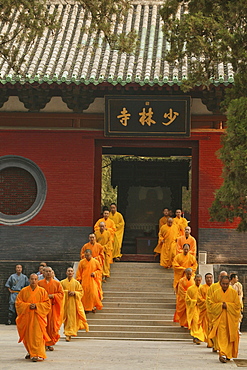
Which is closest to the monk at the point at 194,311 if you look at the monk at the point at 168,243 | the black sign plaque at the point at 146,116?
the monk at the point at 168,243

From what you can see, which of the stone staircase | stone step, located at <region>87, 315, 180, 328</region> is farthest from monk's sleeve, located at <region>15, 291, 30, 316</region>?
stone step, located at <region>87, 315, 180, 328</region>

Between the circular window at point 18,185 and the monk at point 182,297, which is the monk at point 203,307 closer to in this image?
the monk at point 182,297

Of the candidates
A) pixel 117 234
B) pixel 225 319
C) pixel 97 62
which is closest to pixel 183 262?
pixel 117 234

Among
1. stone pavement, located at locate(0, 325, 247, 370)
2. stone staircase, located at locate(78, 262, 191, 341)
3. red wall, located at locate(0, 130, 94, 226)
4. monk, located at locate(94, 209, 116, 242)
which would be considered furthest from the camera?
red wall, located at locate(0, 130, 94, 226)

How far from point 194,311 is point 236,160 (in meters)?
5.98

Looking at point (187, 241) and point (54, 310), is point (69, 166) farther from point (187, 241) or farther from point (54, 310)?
point (54, 310)

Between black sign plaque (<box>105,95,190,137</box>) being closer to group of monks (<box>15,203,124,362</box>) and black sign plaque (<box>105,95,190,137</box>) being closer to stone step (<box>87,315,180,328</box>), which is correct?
group of monks (<box>15,203,124,362</box>)

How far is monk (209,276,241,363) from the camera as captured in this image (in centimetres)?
1322

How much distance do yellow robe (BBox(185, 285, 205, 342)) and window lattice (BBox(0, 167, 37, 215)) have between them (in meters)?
5.38

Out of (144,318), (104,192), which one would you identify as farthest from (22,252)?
(104,192)

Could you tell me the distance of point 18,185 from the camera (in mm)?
19797

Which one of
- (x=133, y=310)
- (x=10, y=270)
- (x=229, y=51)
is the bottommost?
(x=133, y=310)

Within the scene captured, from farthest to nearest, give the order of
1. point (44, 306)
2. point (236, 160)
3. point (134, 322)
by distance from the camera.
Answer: point (134, 322) < point (44, 306) < point (236, 160)

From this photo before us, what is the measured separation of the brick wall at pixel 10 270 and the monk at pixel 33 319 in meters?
4.86
